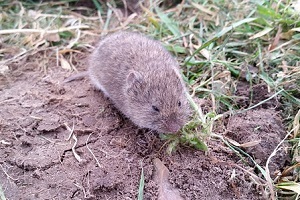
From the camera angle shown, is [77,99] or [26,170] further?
[77,99]

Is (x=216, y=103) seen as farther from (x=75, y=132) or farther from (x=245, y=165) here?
(x=75, y=132)

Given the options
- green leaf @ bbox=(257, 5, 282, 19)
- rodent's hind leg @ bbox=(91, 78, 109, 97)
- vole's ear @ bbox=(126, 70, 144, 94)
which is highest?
green leaf @ bbox=(257, 5, 282, 19)

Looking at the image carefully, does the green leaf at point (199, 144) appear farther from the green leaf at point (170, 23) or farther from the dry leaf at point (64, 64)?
the dry leaf at point (64, 64)

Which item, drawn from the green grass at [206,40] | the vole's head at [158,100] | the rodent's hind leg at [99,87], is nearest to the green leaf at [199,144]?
the green grass at [206,40]

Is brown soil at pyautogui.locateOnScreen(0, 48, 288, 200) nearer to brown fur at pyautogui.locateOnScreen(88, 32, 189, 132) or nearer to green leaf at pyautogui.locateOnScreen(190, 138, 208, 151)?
green leaf at pyautogui.locateOnScreen(190, 138, 208, 151)

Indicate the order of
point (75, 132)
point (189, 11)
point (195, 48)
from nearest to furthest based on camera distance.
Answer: point (75, 132) < point (195, 48) < point (189, 11)

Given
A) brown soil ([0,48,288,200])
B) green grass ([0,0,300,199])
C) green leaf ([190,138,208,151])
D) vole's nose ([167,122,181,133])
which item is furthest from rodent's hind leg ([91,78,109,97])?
green leaf ([190,138,208,151])

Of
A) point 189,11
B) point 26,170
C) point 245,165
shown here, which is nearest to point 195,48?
point 189,11
